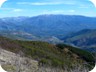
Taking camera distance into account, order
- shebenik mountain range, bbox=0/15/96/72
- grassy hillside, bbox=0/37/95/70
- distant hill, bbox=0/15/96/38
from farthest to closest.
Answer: distant hill, bbox=0/15/96/38 < grassy hillside, bbox=0/37/95/70 < shebenik mountain range, bbox=0/15/96/72

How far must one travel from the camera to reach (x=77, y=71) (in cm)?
489

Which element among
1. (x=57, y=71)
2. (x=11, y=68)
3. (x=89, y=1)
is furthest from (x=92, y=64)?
(x=11, y=68)

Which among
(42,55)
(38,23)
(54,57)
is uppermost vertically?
(42,55)

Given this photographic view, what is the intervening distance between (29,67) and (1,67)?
52cm

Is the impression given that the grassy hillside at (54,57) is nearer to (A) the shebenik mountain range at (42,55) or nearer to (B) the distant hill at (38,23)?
(A) the shebenik mountain range at (42,55)

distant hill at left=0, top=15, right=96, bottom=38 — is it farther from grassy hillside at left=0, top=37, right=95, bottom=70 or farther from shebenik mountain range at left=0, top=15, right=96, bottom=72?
grassy hillside at left=0, top=37, right=95, bottom=70

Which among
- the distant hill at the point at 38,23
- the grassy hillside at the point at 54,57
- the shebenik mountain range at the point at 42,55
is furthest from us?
the distant hill at the point at 38,23

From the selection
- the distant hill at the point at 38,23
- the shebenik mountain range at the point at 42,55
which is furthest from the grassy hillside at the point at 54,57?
the distant hill at the point at 38,23

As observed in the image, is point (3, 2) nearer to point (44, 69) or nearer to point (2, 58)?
point (2, 58)

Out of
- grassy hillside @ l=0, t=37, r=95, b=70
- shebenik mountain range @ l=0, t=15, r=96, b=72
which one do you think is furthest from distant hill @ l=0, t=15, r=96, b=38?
grassy hillside @ l=0, t=37, r=95, b=70

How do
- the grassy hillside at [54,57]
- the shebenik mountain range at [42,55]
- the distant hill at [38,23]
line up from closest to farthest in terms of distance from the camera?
the shebenik mountain range at [42,55], the grassy hillside at [54,57], the distant hill at [38,23]

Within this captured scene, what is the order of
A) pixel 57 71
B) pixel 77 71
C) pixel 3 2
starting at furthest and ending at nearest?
1. pixel 3 2
2. pixel 57 71
3. pixel 77 71

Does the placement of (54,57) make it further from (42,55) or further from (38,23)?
(38,23)

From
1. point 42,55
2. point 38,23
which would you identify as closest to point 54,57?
point 42,55
